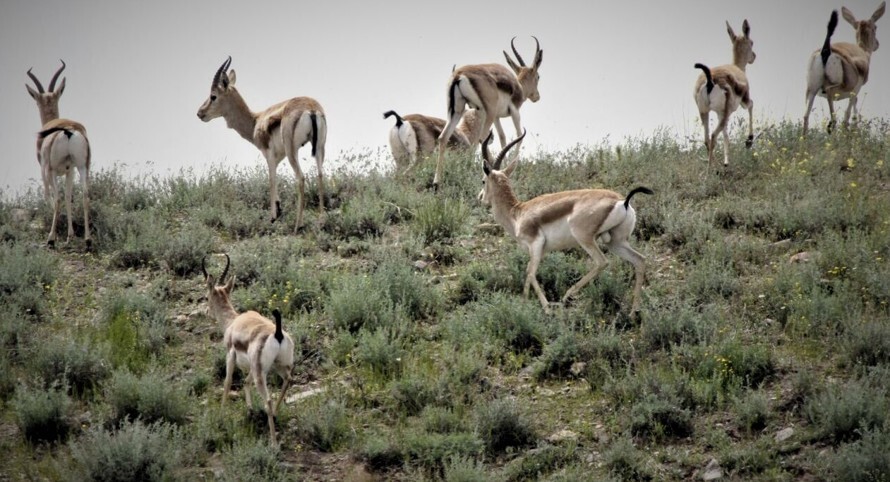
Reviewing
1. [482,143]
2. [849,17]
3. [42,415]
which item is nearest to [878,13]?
[849,17]

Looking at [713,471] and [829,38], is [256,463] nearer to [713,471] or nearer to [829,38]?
[713,471]

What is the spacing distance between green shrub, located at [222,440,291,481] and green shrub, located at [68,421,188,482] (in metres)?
0.51

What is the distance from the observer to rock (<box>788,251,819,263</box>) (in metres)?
12.5

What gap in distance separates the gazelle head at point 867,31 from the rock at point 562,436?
12.9 m

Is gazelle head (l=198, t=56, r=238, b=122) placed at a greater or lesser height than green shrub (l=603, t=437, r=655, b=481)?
greater

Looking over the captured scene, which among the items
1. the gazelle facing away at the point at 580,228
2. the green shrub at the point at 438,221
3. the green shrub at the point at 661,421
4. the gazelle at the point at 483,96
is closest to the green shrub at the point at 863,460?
the green shrub at the point at 661,421

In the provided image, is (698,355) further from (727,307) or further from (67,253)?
(67,253)

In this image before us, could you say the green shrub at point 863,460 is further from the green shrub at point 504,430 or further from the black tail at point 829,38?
the black tail at point 829,38

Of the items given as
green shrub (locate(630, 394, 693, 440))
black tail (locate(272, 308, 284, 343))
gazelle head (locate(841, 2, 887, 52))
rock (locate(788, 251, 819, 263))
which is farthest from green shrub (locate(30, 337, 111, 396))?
gazelle head (locate(841, 2, 887, 52))

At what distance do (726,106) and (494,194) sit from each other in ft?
14.5

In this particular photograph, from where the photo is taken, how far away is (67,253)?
14820mm

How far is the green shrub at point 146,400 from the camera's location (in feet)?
33.4

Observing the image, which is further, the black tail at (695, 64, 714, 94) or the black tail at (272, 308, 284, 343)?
the black tail at (695, 64, 714, 94)

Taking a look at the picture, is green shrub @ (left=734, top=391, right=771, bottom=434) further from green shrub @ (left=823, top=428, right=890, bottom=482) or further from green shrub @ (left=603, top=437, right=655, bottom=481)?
green shrub @ (left=603, top=437, right=655, bottom=481)
